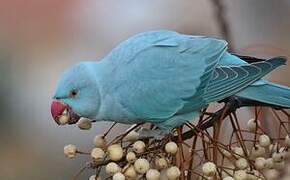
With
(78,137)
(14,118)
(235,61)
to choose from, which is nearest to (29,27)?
(14,118)

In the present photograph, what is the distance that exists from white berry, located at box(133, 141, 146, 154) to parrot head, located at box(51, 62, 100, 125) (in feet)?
0.41

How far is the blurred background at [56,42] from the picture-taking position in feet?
7.14

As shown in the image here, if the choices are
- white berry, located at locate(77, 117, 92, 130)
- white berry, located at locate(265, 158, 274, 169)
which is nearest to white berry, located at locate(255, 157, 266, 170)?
white berry, located at locate(265, 158, 274, 169)

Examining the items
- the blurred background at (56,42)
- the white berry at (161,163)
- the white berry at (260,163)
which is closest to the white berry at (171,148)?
the white berry at (161,163)

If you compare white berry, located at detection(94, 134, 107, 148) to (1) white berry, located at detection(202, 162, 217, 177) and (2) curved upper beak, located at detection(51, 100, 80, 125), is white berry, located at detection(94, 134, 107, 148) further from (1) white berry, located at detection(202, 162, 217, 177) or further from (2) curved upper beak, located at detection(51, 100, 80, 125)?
(1) white berry, located at detection(202, 162, 217, 177)

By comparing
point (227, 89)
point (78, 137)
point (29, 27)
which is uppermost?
point (227, 89)

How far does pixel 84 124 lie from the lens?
1033 millimetres

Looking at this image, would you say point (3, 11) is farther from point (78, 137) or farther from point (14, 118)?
point (78, 137)

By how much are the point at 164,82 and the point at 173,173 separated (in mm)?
205

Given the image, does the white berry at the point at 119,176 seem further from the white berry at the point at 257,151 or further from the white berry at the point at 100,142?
the white berry at the point at 257,151

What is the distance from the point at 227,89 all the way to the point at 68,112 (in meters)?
0.24

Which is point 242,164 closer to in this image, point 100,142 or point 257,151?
point 257,151

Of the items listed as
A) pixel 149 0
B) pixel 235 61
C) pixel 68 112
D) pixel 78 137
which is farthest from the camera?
pixel 149 0

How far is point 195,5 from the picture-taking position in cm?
229
